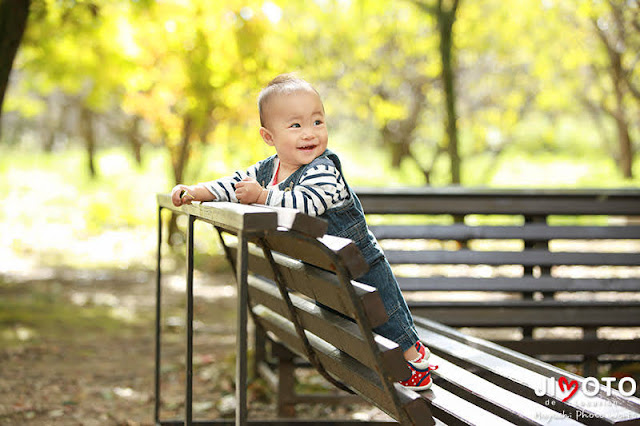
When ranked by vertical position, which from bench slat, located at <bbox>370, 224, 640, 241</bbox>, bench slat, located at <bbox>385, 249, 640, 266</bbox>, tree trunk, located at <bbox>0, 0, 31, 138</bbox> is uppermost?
tree trunk, located at <bbox>0, 0, 31, 138</bbox>

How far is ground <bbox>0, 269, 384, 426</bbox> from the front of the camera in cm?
455

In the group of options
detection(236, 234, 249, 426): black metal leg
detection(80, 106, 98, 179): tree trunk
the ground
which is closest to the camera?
detection(236, 234, 249, 426): black metal leg

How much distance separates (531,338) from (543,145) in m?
22.8

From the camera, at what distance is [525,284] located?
14.8ft

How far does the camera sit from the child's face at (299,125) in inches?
102

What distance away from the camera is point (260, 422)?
3.64 meters

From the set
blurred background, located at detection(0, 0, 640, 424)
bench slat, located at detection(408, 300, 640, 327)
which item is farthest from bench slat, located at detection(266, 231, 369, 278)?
blurred background, located at detection(0, 0, 640, 424)

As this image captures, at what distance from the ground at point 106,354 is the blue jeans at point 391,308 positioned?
2025 millimetres

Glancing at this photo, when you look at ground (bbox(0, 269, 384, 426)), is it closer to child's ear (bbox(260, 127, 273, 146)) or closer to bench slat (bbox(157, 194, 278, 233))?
child's ear (bbox(260, 127, 273, 146))

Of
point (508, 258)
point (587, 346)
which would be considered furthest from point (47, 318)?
point (587, 346)

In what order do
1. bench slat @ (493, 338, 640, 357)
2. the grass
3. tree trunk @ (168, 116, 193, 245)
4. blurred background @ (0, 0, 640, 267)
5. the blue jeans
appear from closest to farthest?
1. the blue jeans
2. bench slat @ (493, 338, 640, 357)
3. the grass
4. blurred background @ (0, 0, 640, 267)
5. tree trunk @ (168, 116, 193, 245)

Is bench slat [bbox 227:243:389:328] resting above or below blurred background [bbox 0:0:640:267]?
below

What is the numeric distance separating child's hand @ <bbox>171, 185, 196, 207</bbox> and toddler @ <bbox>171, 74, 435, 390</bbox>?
0.28 metres

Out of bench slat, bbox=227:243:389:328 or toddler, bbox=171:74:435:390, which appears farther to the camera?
toddler, bbox=171:74:435:390
